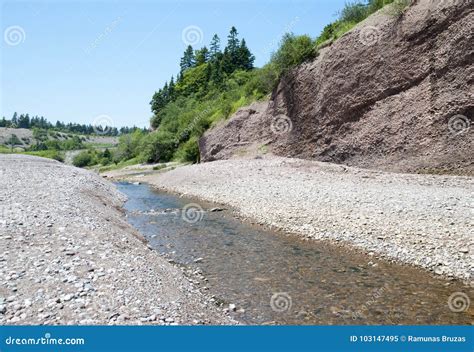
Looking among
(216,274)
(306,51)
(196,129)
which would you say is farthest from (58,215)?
(196,129)

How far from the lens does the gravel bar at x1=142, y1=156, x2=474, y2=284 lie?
10.9 metres

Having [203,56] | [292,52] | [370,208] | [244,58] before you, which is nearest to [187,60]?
[203,56]

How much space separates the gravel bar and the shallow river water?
806 millimetres

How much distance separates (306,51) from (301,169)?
13048 mm

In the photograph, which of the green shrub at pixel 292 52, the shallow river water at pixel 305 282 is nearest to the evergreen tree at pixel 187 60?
the green shrub at pixel 292 52

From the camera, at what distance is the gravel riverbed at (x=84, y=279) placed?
6.42m

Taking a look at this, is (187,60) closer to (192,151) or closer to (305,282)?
(192,151)

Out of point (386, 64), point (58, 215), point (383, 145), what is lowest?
point (58, 215)

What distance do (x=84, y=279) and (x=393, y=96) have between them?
22.2m

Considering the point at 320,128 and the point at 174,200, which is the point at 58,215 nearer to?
the point at 174,200

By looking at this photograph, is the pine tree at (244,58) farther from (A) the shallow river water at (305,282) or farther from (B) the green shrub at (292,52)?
(A) the shallow river water at (305,282)

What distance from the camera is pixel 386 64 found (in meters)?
23.7

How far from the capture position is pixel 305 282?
999 centimetres

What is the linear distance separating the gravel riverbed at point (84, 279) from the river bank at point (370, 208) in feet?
21.9
